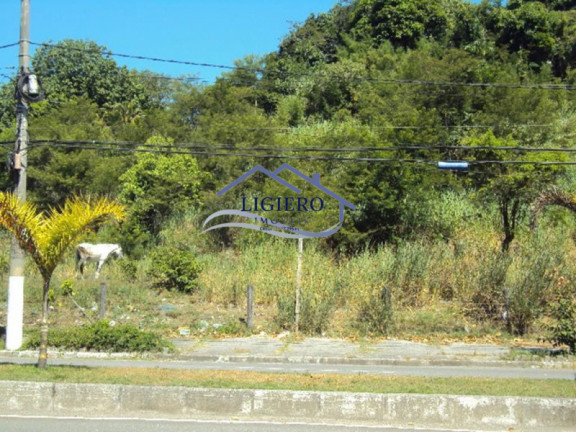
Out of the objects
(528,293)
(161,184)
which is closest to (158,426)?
(528,293)

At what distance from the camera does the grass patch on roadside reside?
917 cm

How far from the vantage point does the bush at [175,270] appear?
2278cm

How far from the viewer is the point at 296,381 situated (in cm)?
1018

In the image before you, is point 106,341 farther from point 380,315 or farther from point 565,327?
point 565,327

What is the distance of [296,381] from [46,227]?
4.88 m

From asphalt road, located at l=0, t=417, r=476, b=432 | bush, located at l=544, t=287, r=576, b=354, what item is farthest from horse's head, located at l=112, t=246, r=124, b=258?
asphalt road, located at l=0, t=417, r=476, b=432

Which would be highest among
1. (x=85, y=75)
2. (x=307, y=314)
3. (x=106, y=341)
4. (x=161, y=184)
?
(x=85, y=75)

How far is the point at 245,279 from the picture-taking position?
22750 mm

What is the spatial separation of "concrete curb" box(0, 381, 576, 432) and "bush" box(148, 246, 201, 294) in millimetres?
13649

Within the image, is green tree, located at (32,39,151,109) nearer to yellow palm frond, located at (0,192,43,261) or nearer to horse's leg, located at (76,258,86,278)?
horse's leg, located at (76,258,86,278)

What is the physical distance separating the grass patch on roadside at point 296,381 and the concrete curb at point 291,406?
1.45ft

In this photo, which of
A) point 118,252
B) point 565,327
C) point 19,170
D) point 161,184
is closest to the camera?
point 565,327

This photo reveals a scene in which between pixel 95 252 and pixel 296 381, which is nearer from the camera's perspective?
pixel 296 381

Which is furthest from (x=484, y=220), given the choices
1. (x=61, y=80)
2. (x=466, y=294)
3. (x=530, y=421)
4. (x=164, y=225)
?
(x=61, y=80)
